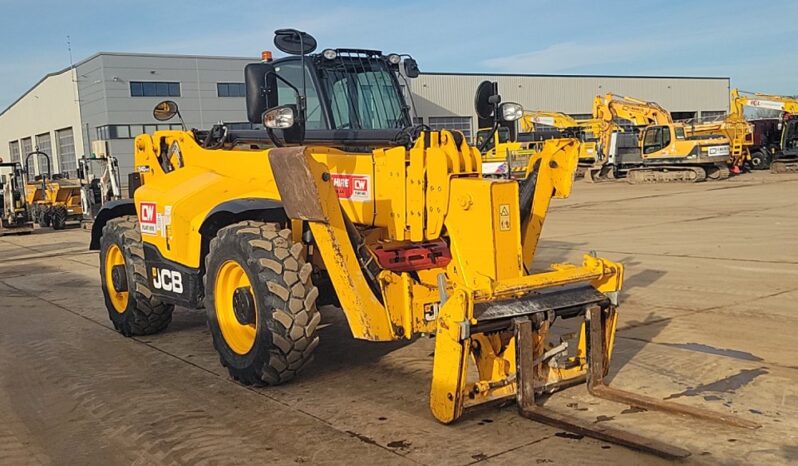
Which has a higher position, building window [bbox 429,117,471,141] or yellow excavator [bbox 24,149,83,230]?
building window [bbox 429,117,471,141]

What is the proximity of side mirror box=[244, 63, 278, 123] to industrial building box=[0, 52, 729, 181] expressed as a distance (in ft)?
114

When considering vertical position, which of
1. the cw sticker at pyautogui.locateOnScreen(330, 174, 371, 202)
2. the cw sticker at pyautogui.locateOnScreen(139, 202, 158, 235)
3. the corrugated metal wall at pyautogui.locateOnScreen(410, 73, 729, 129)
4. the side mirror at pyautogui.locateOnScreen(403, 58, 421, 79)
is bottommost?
the cw sticker at pyautogui.locateOnScreen(139, 202, 158, 235)

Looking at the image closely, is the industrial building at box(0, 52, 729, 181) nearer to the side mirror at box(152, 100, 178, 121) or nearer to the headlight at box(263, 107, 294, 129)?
the side mirror at box(152, 100, 178, 121)

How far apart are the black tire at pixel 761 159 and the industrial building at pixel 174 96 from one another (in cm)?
1773

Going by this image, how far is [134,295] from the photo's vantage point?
726 cm

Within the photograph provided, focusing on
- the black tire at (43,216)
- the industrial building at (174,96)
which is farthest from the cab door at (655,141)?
the black tire at (43,216)

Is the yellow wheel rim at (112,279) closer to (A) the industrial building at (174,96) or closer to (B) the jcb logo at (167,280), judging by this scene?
(B) the jcb logo at (167,280)

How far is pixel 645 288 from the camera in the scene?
900 centimetres

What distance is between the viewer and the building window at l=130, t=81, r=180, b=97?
152 feet

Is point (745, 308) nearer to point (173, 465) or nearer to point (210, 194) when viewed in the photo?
point (210, 194)

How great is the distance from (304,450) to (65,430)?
1.68 meters

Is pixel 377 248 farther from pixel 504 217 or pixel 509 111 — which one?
pixel 509 111

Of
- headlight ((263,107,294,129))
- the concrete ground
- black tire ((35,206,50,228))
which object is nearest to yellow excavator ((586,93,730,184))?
the concrete ground

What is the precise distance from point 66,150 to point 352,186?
52995mm
